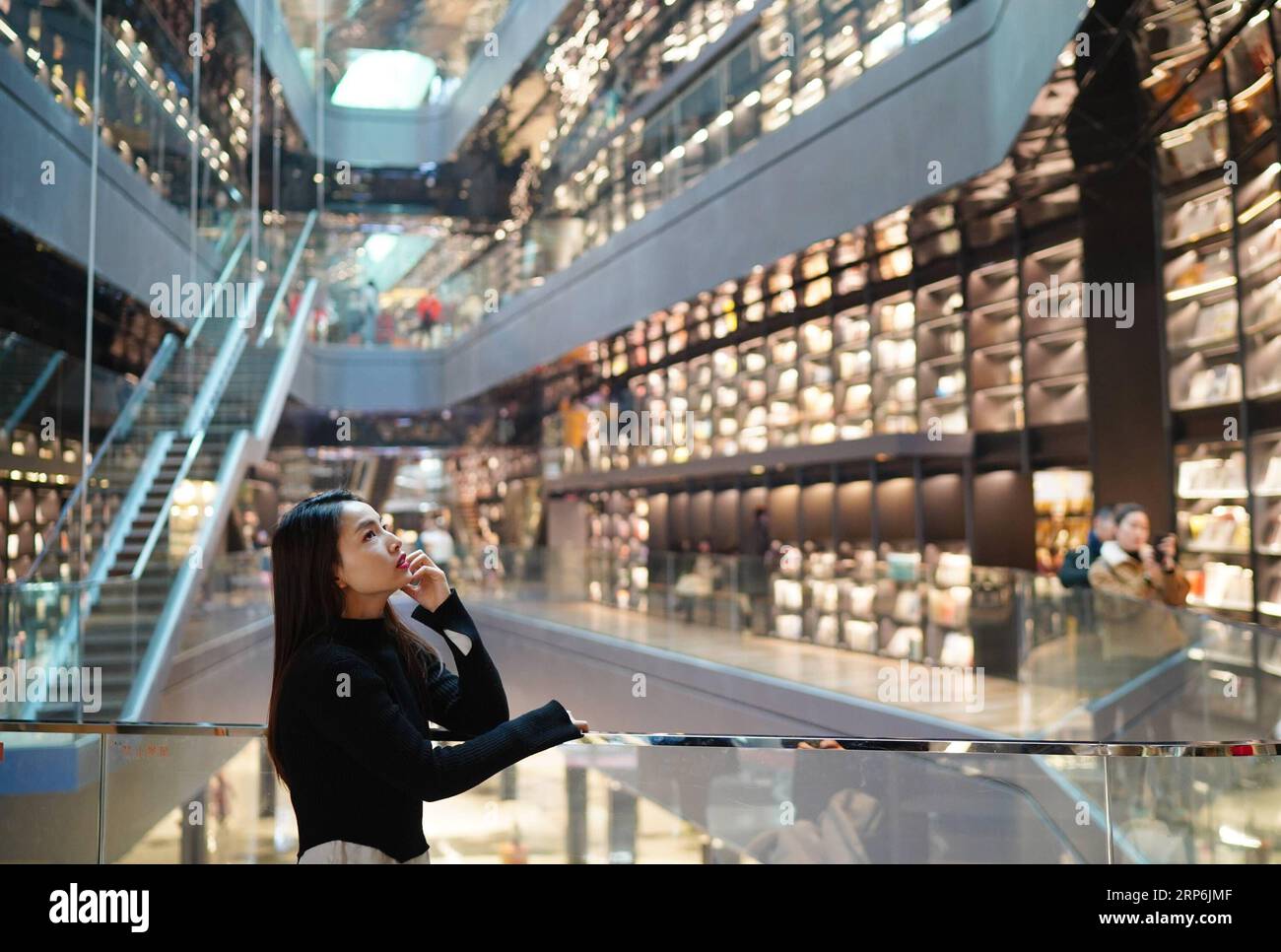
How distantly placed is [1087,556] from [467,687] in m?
6.37

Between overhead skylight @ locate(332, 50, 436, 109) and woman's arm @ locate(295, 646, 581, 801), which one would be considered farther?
overhead skylight @ locate(332, 50, 436, 109)

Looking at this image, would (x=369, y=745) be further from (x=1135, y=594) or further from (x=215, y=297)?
(x=215, y=297)

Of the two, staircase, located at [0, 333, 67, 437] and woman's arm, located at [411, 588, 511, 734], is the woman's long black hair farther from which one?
staircase, located at [0, 333, 67, 437]

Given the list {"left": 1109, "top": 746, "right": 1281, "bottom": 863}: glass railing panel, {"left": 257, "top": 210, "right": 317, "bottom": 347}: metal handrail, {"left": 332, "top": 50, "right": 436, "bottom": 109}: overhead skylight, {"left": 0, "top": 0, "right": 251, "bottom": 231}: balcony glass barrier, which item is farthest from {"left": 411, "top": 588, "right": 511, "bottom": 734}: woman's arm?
{"left": 332, "top": 50, "right": 436, "bottom": 109}: overhead skylight

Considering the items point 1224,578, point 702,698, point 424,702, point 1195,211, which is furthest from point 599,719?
point 424,702

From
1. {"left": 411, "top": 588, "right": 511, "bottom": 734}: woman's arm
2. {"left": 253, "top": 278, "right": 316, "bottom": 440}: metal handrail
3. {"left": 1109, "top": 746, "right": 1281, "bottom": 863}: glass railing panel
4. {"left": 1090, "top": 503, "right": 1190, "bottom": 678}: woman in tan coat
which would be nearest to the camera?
{"left": 411, "top": 588, "right": 511, "bottom": 734}: woman's arm

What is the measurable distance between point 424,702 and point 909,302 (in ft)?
33.8

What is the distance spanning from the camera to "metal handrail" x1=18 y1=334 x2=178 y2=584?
316 inches

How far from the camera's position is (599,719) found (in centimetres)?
1254

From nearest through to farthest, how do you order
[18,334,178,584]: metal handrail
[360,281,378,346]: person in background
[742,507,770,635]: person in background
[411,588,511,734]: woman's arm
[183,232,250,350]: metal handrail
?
1. [411,588,511,734]: woman's arm
2. [18,334,178,584]: metal handrail
3. [742,507,770,635]: person in background
4. [183,232,250,350]: metal handrail
5. [360,281,378,346]: person in background

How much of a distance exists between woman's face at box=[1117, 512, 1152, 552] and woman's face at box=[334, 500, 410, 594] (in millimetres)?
5167

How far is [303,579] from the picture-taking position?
68.8 inches

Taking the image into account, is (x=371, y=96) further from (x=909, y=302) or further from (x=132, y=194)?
(x=909, y=302)

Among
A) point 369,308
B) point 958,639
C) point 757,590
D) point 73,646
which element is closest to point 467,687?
point 73,646
